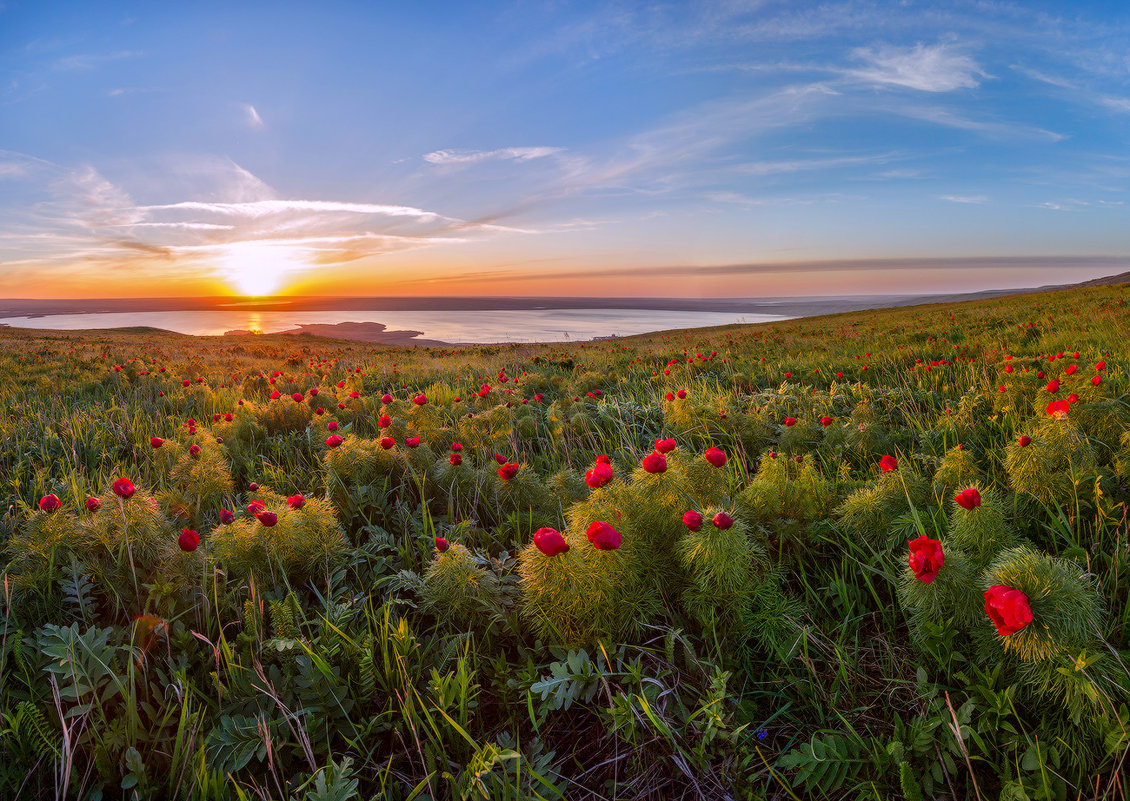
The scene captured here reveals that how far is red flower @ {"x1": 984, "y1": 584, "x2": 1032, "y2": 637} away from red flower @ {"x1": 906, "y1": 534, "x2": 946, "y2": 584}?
0.54ft

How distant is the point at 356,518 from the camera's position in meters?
3.61

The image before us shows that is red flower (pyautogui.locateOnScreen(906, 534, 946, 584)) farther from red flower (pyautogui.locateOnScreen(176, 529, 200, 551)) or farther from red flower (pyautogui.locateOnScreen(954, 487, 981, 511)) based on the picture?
red flower (pyautogui.locateOnScreen(176, 529, 200, 551))

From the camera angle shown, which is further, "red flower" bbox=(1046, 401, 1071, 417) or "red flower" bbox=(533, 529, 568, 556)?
"red flower" bbox=(1046, 401, 1071, 417)

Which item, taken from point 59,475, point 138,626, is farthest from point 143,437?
point 138,626

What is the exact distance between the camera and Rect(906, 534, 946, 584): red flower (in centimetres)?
180

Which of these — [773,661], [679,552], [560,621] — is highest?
[679,552]

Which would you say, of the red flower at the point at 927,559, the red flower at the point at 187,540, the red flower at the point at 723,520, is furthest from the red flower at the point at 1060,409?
the red flower at the point at 187,540

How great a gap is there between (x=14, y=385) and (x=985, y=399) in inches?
490

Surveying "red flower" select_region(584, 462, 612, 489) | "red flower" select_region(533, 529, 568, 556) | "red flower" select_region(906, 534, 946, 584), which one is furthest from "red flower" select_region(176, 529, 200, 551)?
"red flower" select_region(906, 534, 946, 584)

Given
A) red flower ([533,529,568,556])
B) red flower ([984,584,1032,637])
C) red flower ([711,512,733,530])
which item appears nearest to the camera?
red flower ([984,584,1032,637])

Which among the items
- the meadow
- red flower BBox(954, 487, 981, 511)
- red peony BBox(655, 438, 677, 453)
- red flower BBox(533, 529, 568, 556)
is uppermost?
red peony BBox(655, 438, 677, 453)

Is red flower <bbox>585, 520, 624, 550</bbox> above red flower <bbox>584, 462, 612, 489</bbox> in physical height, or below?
below

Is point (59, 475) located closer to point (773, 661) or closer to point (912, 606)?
point (773, 661)

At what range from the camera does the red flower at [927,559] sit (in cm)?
180
